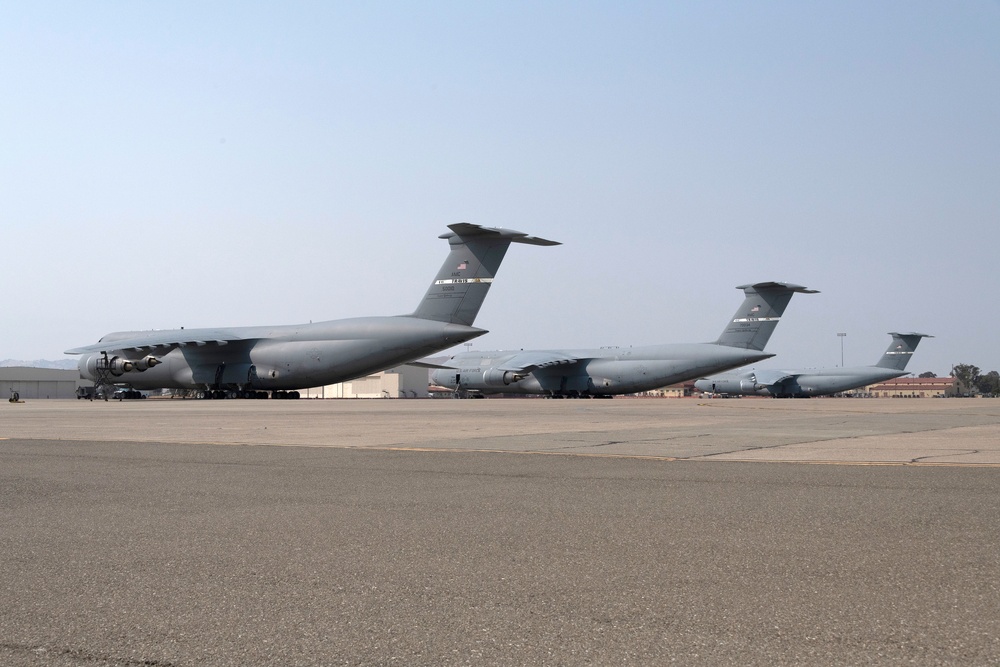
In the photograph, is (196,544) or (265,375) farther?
(265,375)

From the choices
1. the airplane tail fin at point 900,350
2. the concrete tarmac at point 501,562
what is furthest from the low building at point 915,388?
the concrete tarmac at point 501,562

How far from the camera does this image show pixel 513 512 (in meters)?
8.16

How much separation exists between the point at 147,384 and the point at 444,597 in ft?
196

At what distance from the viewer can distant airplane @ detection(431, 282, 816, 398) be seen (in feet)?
203

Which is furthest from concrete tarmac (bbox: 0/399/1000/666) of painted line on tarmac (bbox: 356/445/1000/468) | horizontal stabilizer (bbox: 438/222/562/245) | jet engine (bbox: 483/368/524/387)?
jet engine (bbox: 483/368/524/387)

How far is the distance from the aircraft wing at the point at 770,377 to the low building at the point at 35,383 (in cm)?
5918

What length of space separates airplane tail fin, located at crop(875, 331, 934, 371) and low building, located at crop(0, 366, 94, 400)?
71.2m

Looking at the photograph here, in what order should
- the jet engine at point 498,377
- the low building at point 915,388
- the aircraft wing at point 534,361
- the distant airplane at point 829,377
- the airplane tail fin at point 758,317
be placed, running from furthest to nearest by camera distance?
the low building at point 915,388 → the distant airplane at point 829,377 → the jet engine at point 498,377 → the aircraft wing at point 534,361 → the airplane tail fin at point 758,317

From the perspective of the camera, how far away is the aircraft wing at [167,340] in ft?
186

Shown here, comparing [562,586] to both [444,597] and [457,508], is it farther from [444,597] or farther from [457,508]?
[457,508]

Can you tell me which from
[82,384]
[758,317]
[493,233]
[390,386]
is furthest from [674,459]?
[82,384]

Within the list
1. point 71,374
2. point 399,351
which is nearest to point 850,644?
point 399,351

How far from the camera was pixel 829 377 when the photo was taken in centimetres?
8756

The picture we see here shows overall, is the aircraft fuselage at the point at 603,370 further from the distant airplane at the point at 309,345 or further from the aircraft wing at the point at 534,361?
the distant airplane at the point at 309,345
